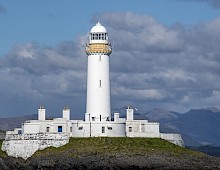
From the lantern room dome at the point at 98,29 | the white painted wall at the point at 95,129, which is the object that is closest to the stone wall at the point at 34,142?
the white painted wall at the point at 95,129

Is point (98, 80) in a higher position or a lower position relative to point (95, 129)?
higher

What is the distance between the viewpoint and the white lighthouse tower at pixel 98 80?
77375 mm

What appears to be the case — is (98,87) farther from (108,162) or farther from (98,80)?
(108,162)

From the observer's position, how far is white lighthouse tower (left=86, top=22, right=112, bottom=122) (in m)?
77.4

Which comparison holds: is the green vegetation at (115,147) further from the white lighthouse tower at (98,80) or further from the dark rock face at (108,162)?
the white lighthouse tower at (98,80)

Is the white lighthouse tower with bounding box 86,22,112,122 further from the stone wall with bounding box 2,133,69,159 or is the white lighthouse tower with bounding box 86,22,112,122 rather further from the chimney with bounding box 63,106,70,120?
the stone wall with bounding box 2,133,69,159

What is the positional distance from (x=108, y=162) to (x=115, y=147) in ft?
14.4

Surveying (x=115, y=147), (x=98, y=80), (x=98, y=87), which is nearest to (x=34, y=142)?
(x=115, y=147)

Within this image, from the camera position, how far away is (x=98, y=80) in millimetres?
77562

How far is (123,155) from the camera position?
68.2m

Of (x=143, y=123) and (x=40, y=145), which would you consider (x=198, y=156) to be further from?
(x=40, y=145)

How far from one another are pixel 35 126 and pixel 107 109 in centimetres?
734

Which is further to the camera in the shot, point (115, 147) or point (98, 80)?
point (98, 80)

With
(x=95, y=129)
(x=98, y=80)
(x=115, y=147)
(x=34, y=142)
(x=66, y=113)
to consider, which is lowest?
(x=115, y=147)
